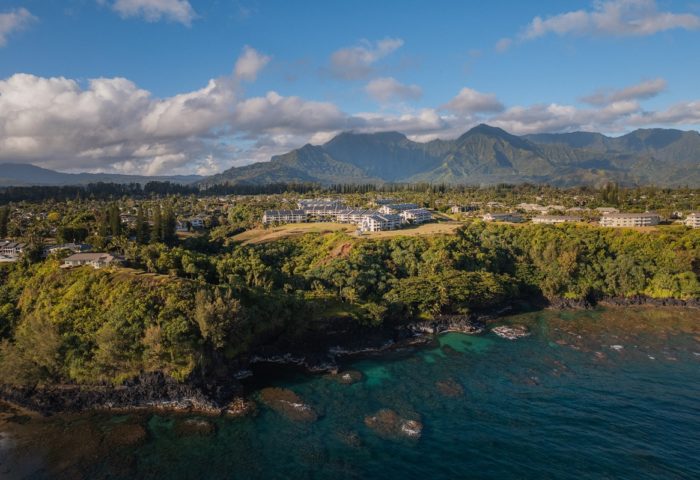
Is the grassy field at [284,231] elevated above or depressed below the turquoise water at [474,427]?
above

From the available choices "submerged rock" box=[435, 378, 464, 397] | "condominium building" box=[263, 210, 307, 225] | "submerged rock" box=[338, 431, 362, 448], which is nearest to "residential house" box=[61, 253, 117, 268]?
"submerged rock" box=[338, 431, 362, 448]

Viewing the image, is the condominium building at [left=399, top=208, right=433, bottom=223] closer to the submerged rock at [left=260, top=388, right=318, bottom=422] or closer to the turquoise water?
the turquoise water

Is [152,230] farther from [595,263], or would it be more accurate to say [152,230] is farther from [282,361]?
[595,263]

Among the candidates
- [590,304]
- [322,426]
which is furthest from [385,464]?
[590,304]

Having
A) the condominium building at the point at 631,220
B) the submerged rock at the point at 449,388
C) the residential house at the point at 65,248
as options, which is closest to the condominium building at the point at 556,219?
the condominium building at the point at 631,220

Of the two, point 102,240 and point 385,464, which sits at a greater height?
point 102,240

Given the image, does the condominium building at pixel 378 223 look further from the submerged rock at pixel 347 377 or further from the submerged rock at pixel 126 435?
the submerged rock at pixel 126 435

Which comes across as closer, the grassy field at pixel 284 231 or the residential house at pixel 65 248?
the residential house at pixel 65 248
